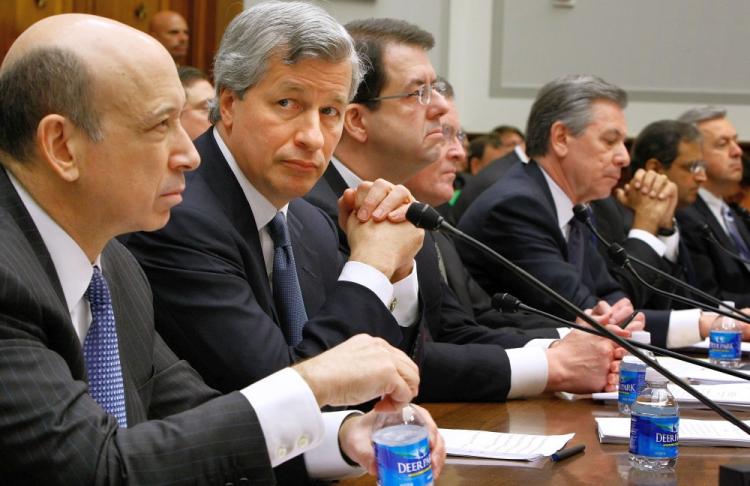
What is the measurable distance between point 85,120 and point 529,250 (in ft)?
7.45

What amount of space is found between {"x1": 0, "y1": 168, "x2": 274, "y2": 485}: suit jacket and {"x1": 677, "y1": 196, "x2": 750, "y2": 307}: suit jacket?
13.0 ft

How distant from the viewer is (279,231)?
7.04ft

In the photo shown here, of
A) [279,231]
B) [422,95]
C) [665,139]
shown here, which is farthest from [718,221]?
[279,231]

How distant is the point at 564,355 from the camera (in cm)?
242

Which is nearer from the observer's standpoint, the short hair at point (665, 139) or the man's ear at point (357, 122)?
the man's ear at point (357, 122)

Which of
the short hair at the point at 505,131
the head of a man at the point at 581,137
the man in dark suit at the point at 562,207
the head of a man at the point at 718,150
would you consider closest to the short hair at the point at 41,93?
the man in dark suit at the point at 562,207

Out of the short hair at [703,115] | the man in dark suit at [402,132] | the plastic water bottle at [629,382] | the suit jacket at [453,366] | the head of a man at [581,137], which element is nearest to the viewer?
the plastic water bottle at [629,382]

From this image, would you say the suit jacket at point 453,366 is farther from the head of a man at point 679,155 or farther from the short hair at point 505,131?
the short hair at point 505,131

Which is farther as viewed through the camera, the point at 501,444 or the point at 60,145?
the point at 501,444

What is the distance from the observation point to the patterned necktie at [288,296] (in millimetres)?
2096

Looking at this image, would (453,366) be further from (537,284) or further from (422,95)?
(422,95)

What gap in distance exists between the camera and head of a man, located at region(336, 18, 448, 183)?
2906mm

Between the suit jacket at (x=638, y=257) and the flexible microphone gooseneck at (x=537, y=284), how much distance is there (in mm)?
2259

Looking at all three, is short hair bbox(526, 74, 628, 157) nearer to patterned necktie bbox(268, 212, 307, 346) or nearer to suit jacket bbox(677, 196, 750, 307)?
suit jacket bbox(677, 196, 750, 307)
